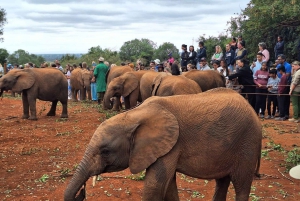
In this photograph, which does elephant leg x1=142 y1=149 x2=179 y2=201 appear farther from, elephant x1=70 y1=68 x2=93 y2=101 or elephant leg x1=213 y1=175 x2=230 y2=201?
elephant x1=70 y1=68 x2=93 y2=101

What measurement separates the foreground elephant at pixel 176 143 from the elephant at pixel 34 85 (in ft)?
32.4

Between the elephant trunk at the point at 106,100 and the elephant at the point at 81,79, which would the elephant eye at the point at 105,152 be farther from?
the elephant at the point at 81,79

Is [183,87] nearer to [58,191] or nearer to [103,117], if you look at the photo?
[103,117]

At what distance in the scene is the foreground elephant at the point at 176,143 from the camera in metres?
4.86

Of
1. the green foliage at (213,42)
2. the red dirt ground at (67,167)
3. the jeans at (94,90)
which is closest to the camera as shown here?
the red dirt ground at (67,167)

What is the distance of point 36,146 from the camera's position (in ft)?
34.3

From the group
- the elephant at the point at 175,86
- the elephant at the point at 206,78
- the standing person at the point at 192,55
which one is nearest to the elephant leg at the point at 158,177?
the elephant at the point at 175,86

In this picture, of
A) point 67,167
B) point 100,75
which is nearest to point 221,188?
point 67,167

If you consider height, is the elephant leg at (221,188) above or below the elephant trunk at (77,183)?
below

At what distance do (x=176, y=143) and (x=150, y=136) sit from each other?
0.35m

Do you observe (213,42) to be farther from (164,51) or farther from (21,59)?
(21,59)

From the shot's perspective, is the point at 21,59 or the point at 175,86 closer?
the point at 175,86

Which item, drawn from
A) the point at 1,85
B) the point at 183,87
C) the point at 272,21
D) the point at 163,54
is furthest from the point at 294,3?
the point at 163,54

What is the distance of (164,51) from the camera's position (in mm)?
46812
